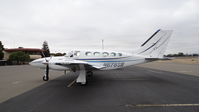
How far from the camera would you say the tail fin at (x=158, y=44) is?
449 inches

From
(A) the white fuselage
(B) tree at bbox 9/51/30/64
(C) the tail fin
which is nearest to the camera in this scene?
(A) the white fuselage

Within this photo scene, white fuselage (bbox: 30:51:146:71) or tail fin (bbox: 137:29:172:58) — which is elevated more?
tail fin (bbox: 137:29:172:58)

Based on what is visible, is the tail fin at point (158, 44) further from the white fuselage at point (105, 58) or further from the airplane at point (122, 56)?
the white fuselage at point (105, 58)

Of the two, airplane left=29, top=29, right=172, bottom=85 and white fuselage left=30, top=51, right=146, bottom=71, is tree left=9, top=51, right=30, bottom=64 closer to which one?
airplane left=29, top=29, right=172, bottom=85

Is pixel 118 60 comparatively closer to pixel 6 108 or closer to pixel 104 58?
pixel 104 58

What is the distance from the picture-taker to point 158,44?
1152 cm

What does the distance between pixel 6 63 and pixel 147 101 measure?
47.2m

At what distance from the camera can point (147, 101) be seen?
5.50m

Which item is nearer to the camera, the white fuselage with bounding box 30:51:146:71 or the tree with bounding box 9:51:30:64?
the white fuselage with bounding box 30:51:146:71

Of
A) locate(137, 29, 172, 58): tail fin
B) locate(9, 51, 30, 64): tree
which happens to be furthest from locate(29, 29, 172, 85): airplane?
locate(9, 51, 30, 64): tree

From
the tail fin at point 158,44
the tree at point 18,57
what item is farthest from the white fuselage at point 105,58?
the tree at point 18,57

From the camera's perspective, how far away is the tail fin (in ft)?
37.4

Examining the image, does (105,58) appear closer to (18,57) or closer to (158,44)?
(158,44)

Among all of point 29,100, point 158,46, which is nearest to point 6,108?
point 29,100
